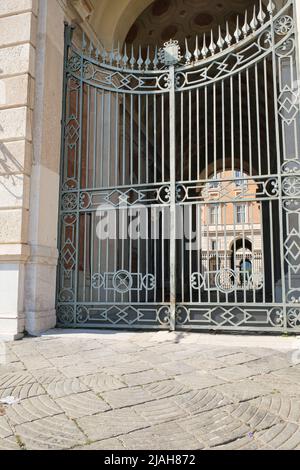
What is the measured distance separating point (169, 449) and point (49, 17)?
5.46 meters

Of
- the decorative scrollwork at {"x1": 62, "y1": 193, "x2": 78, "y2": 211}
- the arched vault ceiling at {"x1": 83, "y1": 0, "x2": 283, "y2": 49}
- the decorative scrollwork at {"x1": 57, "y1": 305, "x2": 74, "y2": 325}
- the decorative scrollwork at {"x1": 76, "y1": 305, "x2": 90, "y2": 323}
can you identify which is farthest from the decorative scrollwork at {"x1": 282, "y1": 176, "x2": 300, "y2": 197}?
the arched vault ceiling at {"x1": 83, "y1": 0, "x2": 283, "y2": 49}

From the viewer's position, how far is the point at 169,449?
1.71 m

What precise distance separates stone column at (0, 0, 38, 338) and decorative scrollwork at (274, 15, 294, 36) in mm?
3206

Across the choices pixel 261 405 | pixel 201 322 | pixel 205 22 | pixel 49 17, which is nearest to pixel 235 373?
pixel 261 405

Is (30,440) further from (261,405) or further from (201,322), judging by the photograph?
(201,322)

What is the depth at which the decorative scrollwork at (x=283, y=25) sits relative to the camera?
15.7ft

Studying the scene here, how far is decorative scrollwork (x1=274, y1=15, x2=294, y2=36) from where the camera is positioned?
478 cm

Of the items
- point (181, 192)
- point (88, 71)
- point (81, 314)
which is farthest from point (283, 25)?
point (81, 314)

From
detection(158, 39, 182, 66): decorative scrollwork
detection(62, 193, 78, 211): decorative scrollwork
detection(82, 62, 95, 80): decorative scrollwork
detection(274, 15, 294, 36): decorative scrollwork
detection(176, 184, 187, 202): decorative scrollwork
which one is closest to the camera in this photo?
detection(274, 15, 294, 36): decorative scrollwork

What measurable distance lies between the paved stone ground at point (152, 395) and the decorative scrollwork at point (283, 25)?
3851 mm

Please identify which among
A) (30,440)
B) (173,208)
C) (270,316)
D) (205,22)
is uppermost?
(205,22)

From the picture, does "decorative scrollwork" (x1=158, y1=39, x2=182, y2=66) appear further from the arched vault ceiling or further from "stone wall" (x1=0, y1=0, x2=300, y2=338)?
the arched vault ceiling

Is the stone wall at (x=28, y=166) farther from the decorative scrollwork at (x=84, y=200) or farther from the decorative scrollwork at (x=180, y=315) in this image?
the decorative scrollwork at (x=180, y=315)

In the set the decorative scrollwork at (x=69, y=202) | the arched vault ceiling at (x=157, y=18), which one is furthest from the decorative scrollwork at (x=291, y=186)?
the arched vault ceiling at (x=157, y=18)
